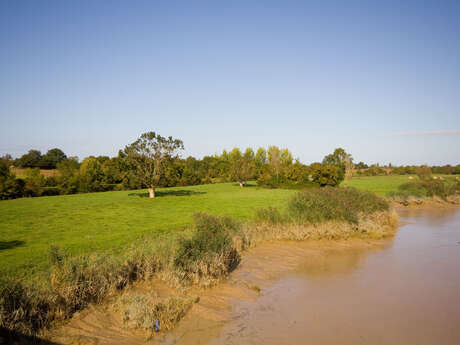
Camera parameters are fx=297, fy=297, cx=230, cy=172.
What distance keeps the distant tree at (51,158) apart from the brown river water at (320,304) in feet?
271

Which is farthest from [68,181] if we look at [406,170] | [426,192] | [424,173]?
[406,170]

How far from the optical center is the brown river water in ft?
21.6

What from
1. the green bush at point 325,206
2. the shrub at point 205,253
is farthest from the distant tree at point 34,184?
the shrub at point 205,253

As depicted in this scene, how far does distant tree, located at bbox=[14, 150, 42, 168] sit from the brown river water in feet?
265

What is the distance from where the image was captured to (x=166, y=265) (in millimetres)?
8805

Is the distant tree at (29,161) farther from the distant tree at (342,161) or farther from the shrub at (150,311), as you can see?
the shrub at (150,311)

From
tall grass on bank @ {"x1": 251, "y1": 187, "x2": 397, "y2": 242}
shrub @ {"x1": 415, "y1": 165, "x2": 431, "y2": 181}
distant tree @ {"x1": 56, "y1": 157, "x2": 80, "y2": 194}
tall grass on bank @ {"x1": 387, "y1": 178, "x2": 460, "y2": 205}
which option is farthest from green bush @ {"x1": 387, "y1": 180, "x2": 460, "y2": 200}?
distant tree @ {"x1": 56, "y1": 157, "x2": 80, "y2": 194}

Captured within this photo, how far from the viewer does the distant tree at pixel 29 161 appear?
74.0 meters

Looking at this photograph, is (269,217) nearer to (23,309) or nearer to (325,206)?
(325,206)

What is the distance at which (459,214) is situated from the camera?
2633 cm

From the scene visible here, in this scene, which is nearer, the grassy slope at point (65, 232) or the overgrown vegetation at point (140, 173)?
the grassy slope at point (65, 232)

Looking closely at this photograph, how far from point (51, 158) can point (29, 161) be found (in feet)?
29.0

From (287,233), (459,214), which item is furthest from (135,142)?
(459,214)

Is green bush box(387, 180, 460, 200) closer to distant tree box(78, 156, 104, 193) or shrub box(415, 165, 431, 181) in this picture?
shrub box(415, 165, 431, 181)
